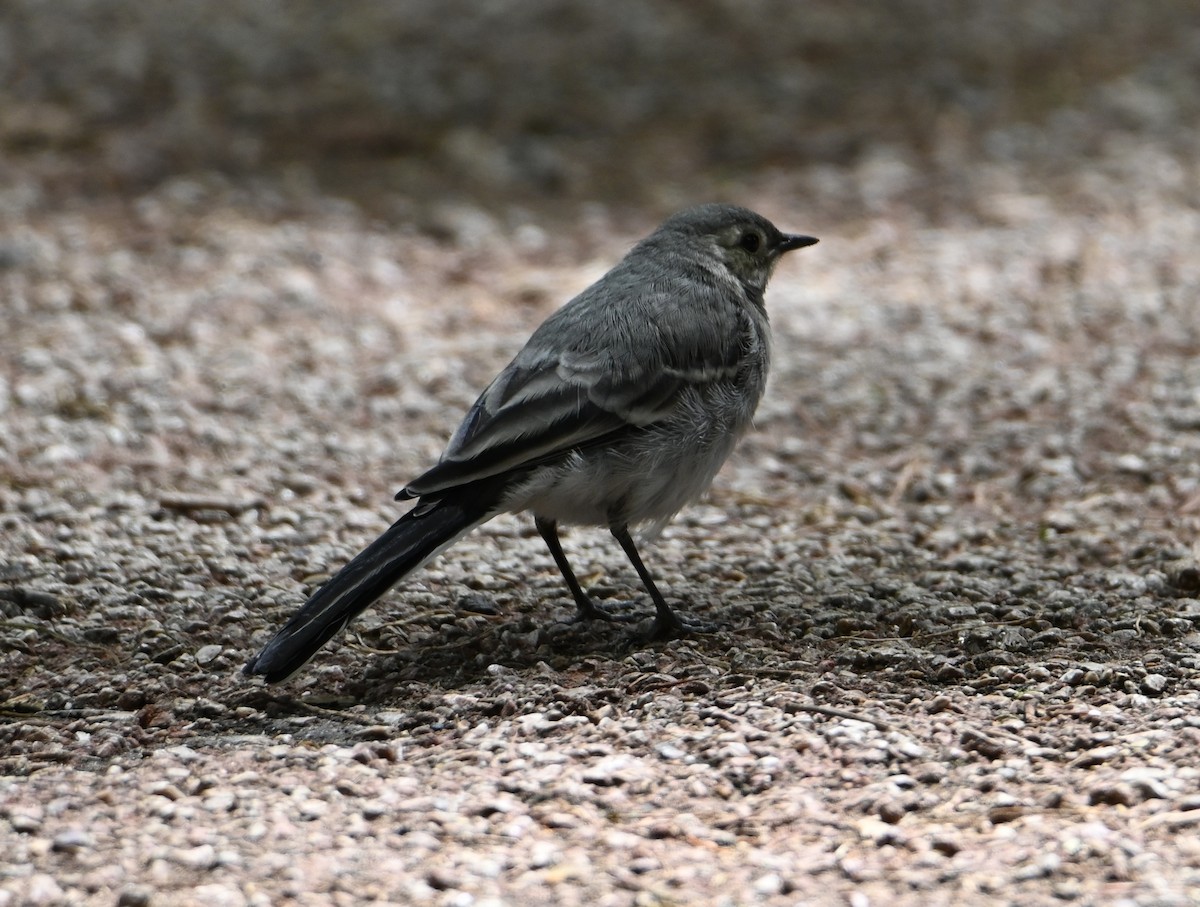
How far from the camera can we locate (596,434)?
181 inches

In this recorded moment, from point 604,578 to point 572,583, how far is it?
0.55 m

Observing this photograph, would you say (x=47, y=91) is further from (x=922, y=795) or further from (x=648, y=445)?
(x=922, y=795)

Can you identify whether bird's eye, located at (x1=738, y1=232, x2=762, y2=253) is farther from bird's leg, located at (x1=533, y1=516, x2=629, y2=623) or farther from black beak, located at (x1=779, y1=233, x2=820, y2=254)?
bird's leg, located at (x1=533, y1=516, x2=629, y2=623)

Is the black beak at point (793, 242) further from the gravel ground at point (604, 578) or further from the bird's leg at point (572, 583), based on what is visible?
the bird's leg at point (572, 583)

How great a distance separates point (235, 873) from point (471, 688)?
1177mm

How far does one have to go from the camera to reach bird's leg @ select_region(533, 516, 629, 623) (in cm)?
482

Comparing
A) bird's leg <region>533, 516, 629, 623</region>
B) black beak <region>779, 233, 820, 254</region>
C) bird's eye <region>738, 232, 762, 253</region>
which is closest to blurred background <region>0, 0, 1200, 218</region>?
black beak <region>779, 233, 820, 254</region>

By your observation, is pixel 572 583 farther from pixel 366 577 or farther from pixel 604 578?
pixel 366 577

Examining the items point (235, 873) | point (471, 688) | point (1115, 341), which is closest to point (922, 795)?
point (471, 688)

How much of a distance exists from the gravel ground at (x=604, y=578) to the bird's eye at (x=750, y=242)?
1.10 m

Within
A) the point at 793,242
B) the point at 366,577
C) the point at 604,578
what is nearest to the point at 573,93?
the point at 793,242

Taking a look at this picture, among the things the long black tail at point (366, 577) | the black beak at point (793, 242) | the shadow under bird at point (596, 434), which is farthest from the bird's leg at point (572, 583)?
the black beak at point (793, 242)

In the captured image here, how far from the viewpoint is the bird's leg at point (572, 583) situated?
190 inches

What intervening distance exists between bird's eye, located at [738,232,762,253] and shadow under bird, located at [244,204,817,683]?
0.35 metres
